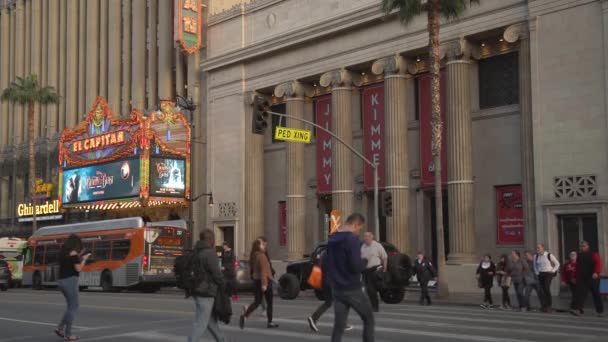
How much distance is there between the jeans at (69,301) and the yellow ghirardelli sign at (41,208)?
45629 millimetres

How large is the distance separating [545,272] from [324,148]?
19689 mm

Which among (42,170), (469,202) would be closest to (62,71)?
(42,170)

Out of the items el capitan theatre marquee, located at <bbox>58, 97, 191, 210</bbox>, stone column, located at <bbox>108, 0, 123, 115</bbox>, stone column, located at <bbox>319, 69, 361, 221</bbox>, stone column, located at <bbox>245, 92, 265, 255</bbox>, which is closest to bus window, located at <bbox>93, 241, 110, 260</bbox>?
el capitan theatre marquee, located at <bbox>58, 97, 191, 210</bbox>

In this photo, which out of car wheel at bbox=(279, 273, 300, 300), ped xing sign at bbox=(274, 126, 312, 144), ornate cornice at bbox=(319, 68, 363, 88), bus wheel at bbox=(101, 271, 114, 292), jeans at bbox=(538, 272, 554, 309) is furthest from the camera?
ornate cornice at bbox=(319, 68, 363, 88)

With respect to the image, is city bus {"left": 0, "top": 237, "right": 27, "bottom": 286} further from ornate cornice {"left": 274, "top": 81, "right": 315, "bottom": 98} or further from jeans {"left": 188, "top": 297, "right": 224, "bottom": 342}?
jeans {"left": 188, "top": 297, "right": 224, "bottom": 342}

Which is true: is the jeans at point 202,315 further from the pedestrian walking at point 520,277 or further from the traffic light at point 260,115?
the traffic light at point 260,115

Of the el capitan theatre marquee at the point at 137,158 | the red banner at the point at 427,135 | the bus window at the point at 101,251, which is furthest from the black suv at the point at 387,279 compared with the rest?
the el capitan theatre marquee at the point at 137,158

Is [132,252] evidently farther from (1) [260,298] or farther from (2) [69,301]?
(2) [69,301]

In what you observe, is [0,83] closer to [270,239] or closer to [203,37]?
[203,37]

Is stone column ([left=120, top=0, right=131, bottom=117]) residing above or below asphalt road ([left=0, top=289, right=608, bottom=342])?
above

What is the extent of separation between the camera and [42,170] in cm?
6241

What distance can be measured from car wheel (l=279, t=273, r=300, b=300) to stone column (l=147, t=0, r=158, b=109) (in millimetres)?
27036

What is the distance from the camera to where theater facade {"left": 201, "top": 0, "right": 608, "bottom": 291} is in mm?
28828

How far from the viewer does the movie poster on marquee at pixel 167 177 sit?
4434 centimetres
